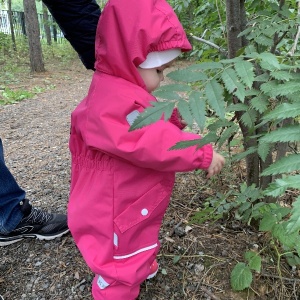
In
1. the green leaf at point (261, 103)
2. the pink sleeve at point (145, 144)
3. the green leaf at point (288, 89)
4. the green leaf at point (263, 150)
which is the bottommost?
the pink sleeve at point (145, 144)

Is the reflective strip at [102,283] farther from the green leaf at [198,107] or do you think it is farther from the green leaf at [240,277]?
the green leaf at [198,107]

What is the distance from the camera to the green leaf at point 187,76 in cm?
81

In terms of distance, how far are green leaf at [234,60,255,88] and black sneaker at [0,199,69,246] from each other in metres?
1.37

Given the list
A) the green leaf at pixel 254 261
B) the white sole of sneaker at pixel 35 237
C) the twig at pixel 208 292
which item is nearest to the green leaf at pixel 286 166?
the green leaf at pixel 254 261

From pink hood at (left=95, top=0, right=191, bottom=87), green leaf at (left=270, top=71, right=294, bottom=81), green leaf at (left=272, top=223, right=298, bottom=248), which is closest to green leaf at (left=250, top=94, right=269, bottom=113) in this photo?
green leaf at (left=270, top=71, right=294, bottom=81)

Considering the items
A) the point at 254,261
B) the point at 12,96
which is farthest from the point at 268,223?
the point at 12,96

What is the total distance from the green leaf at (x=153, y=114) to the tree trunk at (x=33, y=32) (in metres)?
8.00

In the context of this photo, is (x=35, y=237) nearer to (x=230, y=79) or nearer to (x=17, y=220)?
(x=17, y=220)

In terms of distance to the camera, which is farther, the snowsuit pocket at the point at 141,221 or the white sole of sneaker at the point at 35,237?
the white sole of sneaker at the point at 35,237

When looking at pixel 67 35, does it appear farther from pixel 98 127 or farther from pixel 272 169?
pixel 272 169

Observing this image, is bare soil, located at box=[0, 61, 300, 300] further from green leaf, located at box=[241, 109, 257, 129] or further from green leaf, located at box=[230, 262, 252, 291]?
green leaf, located at box=[241, 109, 257, 129]

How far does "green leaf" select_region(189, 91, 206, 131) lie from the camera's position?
738mm

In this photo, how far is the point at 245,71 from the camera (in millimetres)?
784

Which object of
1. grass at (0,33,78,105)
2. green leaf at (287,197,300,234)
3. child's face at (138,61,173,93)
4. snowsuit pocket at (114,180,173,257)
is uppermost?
green leaf at (287,197,300,234)
